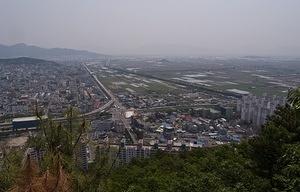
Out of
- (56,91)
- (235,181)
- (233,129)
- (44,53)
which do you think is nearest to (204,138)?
(233,129)

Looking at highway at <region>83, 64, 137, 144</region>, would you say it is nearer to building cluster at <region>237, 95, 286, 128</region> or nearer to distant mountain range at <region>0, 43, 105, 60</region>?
building cluster at <region>237, 95, 286, 128</region>

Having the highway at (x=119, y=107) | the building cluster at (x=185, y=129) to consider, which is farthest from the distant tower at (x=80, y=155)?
the highway at (x=119, y=107)

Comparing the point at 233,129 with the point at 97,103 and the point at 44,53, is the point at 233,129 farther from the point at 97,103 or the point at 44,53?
the point at 44,53

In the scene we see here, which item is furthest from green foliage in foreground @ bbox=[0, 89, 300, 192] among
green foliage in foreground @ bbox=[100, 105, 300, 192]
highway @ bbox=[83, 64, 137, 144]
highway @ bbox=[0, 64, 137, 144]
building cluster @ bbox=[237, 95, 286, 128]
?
building cluster @ bbox=[237, 95, 286, 128]

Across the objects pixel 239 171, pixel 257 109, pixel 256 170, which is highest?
pixel 239 171

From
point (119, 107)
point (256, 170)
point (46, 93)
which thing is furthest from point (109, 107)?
point (256, 170)

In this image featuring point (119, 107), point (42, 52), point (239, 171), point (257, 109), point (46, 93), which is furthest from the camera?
point (42, 52)

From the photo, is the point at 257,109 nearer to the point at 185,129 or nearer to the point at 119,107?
the point at 185,129

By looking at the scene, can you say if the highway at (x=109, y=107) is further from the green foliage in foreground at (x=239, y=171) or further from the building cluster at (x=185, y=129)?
A: the green foliage in foreground at (x=239, y=171)
